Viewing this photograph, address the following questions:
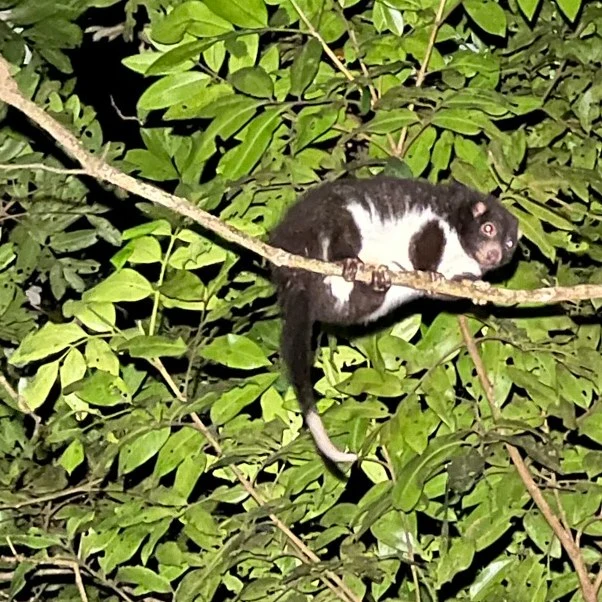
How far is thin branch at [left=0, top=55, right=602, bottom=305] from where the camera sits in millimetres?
2070

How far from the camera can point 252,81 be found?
2.55 meters

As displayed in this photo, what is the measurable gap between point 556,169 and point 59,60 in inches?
54.6

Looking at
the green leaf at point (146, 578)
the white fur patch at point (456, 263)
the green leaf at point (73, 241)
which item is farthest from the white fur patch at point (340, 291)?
the green leaf at point (146, 578)

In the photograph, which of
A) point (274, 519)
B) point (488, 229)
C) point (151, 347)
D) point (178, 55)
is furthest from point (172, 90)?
point (274, 519)

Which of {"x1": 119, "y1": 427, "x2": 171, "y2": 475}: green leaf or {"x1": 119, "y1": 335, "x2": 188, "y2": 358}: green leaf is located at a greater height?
{"x1": 119, "y1": 335, "x2": 188, "y2": 358}: green leaf

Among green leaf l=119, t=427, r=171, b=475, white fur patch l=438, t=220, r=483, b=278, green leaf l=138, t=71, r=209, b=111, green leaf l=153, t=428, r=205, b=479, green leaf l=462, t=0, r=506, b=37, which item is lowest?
green leaf l=153, t=428, r=205, b=479

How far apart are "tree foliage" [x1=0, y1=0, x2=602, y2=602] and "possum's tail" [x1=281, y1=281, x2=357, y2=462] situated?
0.08 meters

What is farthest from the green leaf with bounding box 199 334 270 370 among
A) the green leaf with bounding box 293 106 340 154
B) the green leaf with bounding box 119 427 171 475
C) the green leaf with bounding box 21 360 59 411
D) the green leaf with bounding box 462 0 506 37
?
the green leaf with bounding box 462 0 506 37

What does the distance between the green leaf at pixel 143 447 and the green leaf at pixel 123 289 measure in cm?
35

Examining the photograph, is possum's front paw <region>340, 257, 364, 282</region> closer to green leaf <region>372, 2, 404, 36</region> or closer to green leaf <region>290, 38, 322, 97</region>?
green leaf <region>290, 38, 322, 97</region>

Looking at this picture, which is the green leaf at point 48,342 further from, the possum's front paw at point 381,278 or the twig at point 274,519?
the possum's front paw at point 381,278

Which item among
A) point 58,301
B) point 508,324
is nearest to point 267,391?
point 508,324

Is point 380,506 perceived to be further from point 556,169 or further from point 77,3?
point 77,3

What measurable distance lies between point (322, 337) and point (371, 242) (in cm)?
32
